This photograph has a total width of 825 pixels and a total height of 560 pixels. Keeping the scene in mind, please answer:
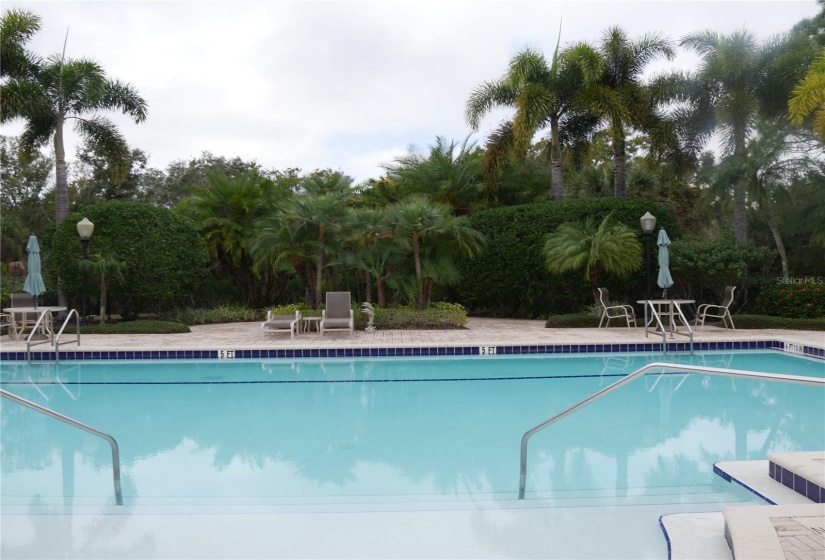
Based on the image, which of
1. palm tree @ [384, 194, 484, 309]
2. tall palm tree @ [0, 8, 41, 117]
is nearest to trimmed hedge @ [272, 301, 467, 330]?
palm tree @ [384, 194, 484, 309]

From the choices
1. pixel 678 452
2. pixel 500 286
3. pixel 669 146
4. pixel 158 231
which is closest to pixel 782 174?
pixel 669 146

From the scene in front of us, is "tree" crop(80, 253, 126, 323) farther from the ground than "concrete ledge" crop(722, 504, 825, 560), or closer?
farther from the ground

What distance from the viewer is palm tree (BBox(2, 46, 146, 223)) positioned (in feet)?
55.0

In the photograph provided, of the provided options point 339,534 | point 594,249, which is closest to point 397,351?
point 594,249

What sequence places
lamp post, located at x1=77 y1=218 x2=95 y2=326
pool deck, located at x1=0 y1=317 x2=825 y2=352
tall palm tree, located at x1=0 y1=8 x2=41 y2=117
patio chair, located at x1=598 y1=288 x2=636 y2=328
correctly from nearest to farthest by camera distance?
1. pool deck, located at x1=0 y1=317 x2=825 y2=352
2. lamp post, located at x1=77 y1=218 x2=95 y2=326
3. patio chair, located at x1=598 y1=288 x2=636 y2=328
4. tall palm tree, located at x1=0 y1=8 x2=41 y2=117

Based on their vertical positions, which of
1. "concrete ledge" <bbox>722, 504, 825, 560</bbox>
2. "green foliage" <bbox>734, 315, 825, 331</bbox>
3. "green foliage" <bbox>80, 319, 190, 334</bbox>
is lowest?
"concrete ledge" <bbox>722, 504, 825, 560</bbox>

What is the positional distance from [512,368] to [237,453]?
5628 mm

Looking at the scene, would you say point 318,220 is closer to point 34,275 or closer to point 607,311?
point 34,275

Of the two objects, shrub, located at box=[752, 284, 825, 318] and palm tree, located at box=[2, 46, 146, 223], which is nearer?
shrub, located at box=[752, 284, 825, 318]

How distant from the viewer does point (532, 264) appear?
56.3ft

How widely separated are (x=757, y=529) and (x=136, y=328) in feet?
46.2

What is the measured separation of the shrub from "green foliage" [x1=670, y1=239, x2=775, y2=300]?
610 millimetres

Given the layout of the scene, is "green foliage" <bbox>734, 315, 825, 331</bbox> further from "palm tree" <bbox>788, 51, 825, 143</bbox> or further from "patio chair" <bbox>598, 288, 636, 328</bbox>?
"palm tree" <bbox>788, 51, 825, 143</bbox>

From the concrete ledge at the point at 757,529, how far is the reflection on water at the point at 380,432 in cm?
112
